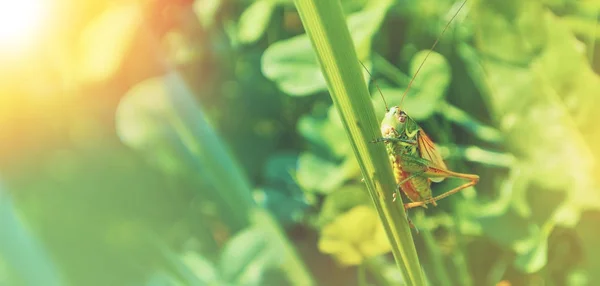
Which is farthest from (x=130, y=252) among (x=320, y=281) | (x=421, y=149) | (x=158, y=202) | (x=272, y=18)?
(x=421, y=149)

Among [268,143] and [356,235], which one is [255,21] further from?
[356,235]

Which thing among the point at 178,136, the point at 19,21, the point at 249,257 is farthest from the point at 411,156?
the point at 19,21

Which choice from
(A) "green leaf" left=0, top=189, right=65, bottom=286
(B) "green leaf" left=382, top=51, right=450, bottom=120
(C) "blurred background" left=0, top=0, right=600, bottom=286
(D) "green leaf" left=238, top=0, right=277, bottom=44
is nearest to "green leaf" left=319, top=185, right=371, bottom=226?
(C) "blurred background" left=0, top=0, right=600, bottom=286

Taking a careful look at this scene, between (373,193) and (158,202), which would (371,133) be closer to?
(373,193)

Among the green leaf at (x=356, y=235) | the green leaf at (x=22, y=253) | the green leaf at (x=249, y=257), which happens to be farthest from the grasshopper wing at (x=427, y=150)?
the green leaf at (x=22, y=253)

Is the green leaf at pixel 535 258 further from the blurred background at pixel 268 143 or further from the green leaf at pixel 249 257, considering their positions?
the green leaf at pixel 249 257

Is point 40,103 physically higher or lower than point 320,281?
higher

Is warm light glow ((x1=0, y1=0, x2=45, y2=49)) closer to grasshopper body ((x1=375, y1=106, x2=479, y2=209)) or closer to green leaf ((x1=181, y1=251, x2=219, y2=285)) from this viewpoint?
green leaf ((x1=181, y1=251, x2=219, y2=285))
